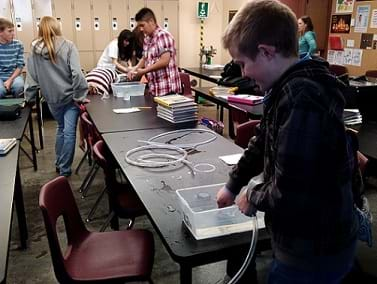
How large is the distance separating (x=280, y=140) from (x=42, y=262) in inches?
81.3

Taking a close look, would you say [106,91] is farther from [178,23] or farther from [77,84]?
[178,23]

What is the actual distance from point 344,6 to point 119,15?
3664 mm

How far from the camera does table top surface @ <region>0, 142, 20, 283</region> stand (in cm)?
122

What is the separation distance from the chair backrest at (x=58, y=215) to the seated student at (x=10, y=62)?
3.21 meters

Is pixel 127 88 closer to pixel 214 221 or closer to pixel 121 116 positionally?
pixel 121 116

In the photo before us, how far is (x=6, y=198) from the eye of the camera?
5.40ft

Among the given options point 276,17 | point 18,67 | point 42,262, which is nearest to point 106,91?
point 18,67

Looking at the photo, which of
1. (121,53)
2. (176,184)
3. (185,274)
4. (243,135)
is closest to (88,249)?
(176,184)

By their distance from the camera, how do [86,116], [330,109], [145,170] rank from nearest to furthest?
[330,109], [145,170], [86,116]

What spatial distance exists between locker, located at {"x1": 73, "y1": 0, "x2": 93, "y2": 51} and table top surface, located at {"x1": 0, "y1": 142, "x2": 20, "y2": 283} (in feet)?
14.7

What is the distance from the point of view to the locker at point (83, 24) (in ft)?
20.8

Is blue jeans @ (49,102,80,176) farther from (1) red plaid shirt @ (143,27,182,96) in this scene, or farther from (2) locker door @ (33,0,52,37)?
(2) locker door @ (33,0,52,37)

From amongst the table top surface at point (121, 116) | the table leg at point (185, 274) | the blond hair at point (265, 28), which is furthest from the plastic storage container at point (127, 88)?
the blond hair at point (265, 28)

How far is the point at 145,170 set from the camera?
1.86 metres
